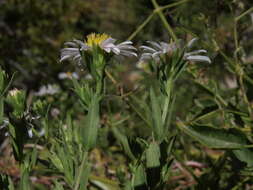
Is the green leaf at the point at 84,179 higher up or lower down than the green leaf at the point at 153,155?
lower down

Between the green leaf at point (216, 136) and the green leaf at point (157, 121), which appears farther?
the green leaf at point (216, 136)

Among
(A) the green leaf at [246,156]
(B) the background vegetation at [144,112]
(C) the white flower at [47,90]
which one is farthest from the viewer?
(C) the white flower at [47,90]

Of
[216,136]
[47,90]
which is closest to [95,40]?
[216,136]

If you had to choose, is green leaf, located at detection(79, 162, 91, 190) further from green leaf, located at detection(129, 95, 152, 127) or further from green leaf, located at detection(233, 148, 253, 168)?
green leaf, located at detection(233, 148, 253, 168)

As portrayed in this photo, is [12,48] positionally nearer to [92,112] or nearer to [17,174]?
[17,174]

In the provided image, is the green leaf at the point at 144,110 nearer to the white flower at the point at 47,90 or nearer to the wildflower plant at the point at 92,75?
the wildflower plant at the point at 92,75

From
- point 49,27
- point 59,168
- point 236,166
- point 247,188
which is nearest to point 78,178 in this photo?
point 59,168

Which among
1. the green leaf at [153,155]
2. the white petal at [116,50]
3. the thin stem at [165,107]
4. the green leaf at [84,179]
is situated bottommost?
the green leaf at [84,179]

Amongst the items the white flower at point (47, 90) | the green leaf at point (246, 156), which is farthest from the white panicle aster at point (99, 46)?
the white flower at point (47, 90)
